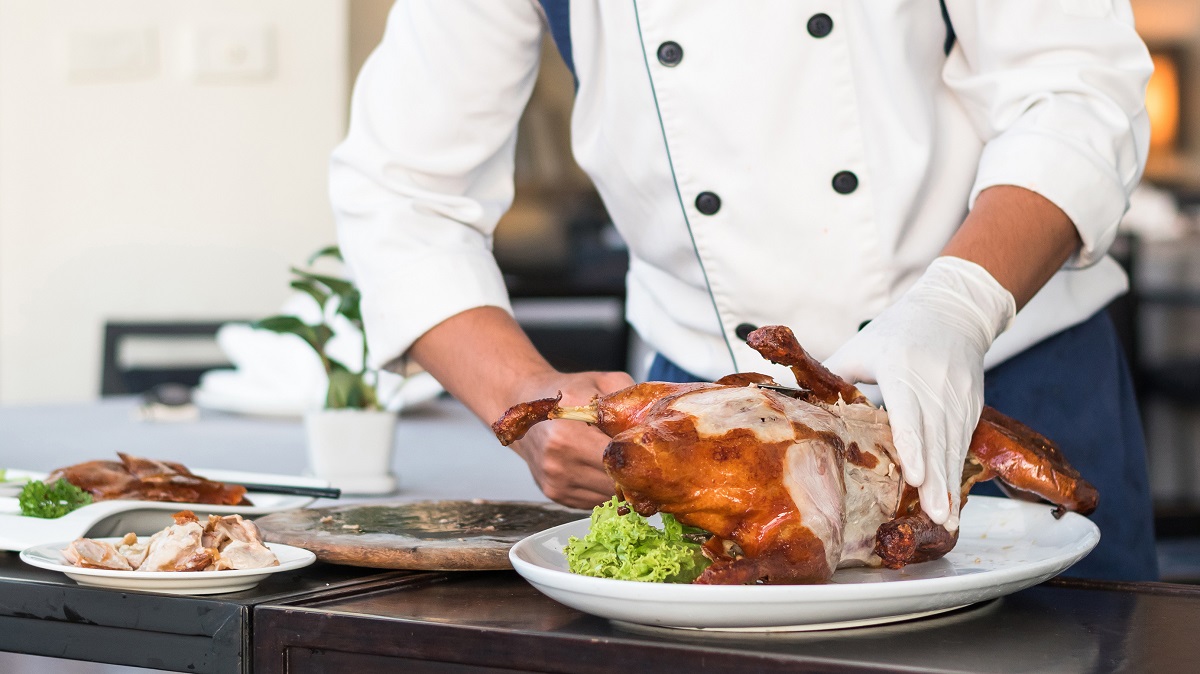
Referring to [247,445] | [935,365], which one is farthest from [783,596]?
[247,445]

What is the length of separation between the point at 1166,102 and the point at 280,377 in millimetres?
7300

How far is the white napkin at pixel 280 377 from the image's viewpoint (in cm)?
213

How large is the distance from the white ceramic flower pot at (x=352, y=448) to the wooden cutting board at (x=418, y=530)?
36 centimetres

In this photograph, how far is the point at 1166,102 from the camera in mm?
7957

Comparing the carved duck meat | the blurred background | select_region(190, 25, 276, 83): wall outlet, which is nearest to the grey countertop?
the carved duck meat

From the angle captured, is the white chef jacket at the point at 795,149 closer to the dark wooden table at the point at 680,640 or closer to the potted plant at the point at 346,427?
the potted plant at the point at 346,427

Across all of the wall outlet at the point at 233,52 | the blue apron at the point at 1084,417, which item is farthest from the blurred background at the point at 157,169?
the blue apron at the point at 1084,417

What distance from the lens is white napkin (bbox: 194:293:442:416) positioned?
2.13 meters

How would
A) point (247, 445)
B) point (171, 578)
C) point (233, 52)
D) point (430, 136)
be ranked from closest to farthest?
point (171, 578)
point (430, 136)
point (247, 445)
point (233, 52)

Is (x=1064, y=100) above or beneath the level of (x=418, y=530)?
above

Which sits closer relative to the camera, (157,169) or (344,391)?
(344,391)

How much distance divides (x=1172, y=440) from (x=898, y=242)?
418 centimetres

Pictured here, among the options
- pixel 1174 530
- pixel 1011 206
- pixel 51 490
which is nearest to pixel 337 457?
pixel 51 490

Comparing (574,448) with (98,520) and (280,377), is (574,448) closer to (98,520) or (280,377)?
(98,520)
